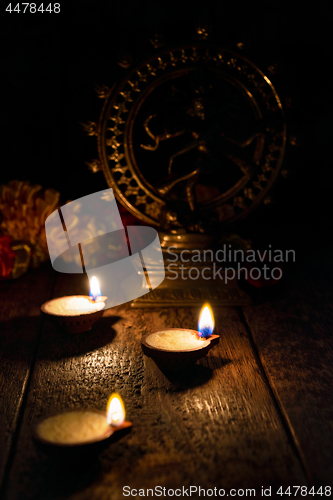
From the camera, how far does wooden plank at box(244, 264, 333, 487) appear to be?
0.58 meters

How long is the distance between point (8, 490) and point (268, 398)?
0.41 metres

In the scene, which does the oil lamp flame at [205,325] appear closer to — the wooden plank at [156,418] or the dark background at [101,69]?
the wooden plank at [156,418]

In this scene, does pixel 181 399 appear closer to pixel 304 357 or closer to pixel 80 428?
pixel 80 428

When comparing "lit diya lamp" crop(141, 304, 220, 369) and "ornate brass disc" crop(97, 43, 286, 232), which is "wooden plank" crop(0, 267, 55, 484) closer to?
"lit diya lamp" crop(141, 304, 220, 369)

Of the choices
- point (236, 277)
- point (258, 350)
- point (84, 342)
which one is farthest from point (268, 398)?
point (236, 277)

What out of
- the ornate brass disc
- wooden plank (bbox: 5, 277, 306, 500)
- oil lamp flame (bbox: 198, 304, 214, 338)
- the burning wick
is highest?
the ornate brass disc

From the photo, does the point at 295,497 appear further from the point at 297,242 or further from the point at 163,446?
the point at 297,242

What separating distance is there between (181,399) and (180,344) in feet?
0.34

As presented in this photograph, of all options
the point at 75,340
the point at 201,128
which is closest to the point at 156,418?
the point at 75,340

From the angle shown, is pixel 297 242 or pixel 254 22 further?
pixel 297 242

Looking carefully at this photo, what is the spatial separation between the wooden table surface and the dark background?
654 millimetres

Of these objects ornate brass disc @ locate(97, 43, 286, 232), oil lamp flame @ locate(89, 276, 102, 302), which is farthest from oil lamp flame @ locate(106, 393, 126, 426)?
ornate brass disc @ locate(97, 43, 286, 232)

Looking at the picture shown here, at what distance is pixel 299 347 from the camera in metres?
0.86

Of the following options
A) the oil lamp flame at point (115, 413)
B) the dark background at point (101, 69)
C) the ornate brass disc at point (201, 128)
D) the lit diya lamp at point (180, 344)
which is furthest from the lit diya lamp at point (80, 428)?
the dark background at point (101, 69)
